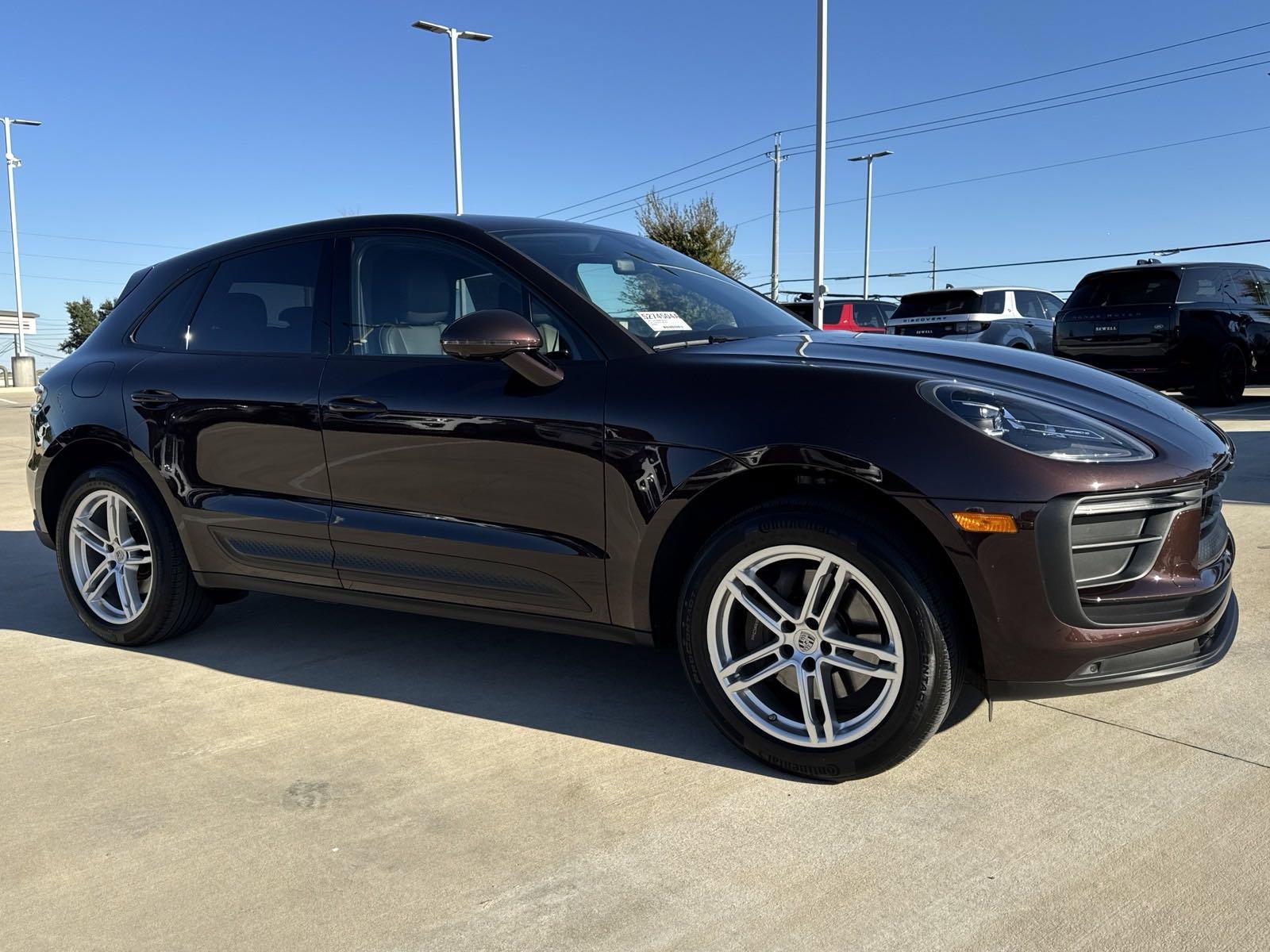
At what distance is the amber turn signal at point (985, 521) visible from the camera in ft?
8.41

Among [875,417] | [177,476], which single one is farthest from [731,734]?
[177,476]

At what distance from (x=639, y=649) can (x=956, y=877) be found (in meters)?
1.88

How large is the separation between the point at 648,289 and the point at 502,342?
2.58 ft

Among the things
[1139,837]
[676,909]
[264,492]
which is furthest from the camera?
[264,492]

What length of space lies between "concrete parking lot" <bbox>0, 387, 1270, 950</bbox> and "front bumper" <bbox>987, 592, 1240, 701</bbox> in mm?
290

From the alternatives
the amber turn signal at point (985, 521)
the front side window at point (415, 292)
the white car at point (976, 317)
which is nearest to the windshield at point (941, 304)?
the white car at point (976, 317)

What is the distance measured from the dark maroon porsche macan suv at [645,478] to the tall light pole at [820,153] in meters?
13.9

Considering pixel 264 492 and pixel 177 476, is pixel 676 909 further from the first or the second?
pixel 177 476

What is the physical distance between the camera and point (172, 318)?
4289mm

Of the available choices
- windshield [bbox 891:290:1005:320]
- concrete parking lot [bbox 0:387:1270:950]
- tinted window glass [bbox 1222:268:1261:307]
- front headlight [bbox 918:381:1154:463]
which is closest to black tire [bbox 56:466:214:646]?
concrete parking lot [bbox 0:387:1270:950]

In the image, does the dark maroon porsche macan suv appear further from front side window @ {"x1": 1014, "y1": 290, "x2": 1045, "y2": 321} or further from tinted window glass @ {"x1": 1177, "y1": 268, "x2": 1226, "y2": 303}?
front side window @ {"x1": 1014, "y1": 290, "x2": 1045, "y2": 321}

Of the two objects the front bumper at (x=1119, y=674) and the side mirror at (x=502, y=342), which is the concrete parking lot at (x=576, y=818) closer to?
the front bumper at (x=1119, y=674)

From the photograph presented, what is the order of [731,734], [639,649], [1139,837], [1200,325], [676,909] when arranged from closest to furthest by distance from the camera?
1. [676,909]
2. [1139,837]
3. [731,734]
4. [639,649]
5. [1200,325]

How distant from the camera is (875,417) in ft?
8.93
